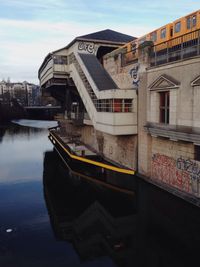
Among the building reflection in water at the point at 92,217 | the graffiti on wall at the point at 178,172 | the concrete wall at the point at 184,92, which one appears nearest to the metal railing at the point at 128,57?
the concrete wall at the point at 184,92

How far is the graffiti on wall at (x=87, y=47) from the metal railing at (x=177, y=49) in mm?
15091

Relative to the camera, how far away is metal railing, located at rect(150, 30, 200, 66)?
1821cm

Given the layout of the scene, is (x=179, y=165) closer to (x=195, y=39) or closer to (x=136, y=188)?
(x=136, y=188)

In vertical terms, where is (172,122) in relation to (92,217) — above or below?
above

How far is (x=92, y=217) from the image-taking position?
1853 cm

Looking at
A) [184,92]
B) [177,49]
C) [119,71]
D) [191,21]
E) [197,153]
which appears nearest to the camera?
[197,153]

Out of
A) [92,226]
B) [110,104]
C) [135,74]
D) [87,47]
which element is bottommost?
[92,226]

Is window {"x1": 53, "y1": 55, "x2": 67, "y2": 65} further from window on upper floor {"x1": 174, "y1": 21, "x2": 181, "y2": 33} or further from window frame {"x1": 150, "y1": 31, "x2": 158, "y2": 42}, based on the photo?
window on upper floor {"x1": 174, "y1": 21, "x2": 181, "y2": 33}

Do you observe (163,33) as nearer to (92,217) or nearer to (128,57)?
(128,57)

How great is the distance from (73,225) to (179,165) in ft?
31.0

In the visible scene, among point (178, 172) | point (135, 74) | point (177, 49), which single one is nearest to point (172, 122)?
point (178, 172)

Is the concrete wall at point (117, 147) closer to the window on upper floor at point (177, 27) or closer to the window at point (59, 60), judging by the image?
the window on upper floor at point (177, 27)

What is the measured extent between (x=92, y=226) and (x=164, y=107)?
450 inches

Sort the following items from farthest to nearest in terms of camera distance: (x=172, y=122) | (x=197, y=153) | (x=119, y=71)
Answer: (x=119, y=71)
(x=172, y=122)
(x=197, y=153)
